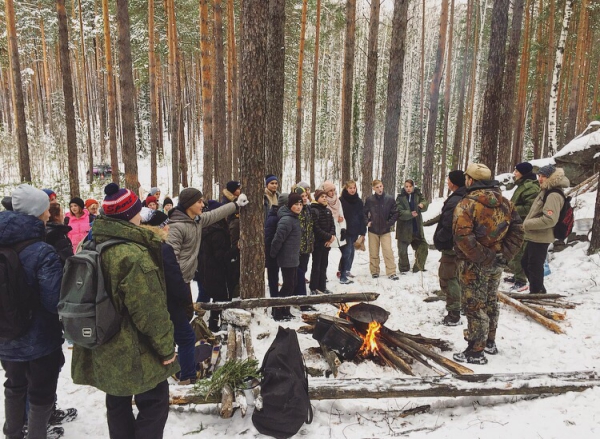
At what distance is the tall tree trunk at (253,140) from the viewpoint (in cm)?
521

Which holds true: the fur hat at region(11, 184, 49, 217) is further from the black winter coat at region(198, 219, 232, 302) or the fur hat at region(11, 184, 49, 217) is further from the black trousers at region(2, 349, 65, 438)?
the black winter coat at region(198, 219, 232, 302)

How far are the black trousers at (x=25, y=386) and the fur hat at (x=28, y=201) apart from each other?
118 centimetres

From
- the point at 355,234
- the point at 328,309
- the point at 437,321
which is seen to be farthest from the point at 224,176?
the point at 437,321

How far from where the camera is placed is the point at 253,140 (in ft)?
17.9

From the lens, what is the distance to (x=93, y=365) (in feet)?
8.04

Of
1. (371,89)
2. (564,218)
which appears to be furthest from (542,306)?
(371,89)

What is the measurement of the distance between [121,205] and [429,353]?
3.87 metres

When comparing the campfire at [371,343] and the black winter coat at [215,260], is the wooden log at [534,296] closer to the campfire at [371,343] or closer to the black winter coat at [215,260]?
the campfire at [371,343]

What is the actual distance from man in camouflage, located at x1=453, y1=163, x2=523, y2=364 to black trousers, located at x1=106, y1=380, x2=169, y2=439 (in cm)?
359

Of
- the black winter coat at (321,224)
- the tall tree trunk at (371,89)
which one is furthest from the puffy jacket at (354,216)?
the tall tree trunk at (371,89)

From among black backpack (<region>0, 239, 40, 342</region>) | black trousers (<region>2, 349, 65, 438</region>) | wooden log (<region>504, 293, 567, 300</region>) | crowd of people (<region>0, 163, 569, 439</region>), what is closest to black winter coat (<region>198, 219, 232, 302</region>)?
crowd of people (<region>0, 163, 569, 439</region>)

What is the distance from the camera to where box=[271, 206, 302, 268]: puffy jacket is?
590 cm

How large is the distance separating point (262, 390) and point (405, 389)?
4.57ft

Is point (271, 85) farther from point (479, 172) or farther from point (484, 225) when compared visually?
point (484, 225)
